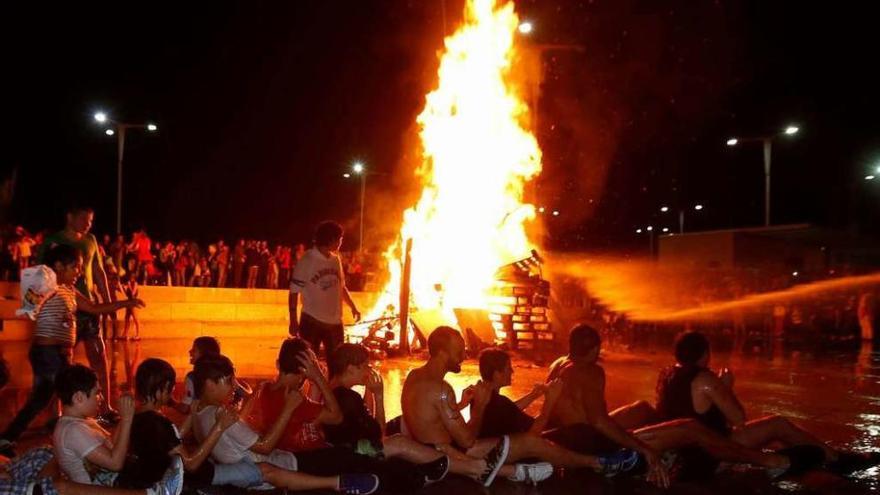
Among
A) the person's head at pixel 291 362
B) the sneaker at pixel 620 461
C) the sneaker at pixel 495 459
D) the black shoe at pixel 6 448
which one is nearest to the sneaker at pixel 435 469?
the sneaker at pixel 495 459

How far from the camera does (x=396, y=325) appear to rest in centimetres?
1447

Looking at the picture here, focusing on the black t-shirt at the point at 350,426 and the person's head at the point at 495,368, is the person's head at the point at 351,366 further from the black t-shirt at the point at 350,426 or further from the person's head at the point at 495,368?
the person's head at the point at 495,368

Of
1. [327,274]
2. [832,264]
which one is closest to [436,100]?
[327,274]

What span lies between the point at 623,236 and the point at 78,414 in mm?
72237

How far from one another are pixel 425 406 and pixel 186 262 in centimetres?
1673

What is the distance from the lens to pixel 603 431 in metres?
5.51

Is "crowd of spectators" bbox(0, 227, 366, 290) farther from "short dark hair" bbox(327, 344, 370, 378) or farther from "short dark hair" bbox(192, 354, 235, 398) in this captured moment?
"short dark hair" bbox(192, 354, 235, 398)

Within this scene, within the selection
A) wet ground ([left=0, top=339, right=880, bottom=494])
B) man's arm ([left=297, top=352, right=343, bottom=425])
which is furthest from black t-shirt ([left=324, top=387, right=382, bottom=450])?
wet ground ([left=0, top=339, right=880, bottom=494])

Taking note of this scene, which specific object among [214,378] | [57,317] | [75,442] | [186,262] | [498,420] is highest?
[186,262]

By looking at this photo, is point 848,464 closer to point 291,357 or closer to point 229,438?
point 291,357

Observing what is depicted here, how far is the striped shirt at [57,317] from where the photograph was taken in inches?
235

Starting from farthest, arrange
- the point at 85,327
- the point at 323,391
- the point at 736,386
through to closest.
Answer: the point at 736,386, the point at 85,327, the point at 323,391


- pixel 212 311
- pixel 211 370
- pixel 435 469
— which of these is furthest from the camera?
pixel 212 311

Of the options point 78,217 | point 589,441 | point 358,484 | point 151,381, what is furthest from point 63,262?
point 589,441
